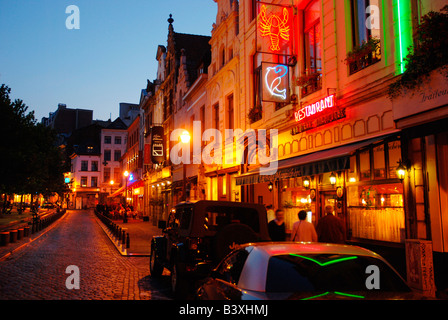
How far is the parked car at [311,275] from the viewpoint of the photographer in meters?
3.74

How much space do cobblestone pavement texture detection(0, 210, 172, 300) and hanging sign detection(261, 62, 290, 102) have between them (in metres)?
7.07

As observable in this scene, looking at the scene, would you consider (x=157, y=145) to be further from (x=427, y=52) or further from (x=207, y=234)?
(x=427, y=52)

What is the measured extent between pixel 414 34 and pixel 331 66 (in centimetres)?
343

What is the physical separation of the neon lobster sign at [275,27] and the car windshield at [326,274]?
40.3ft

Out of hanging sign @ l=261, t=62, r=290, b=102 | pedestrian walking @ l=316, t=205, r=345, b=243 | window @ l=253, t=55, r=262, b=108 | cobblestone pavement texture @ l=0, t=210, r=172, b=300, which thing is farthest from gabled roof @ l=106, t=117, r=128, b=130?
pedestrian walking @ l=316, t=205, r=345, b=243

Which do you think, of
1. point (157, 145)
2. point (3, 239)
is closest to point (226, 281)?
point (3, 239)

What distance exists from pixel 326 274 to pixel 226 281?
1218 millimetres

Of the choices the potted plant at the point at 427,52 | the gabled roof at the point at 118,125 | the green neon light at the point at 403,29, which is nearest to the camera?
the potted plant at the point at 427,52

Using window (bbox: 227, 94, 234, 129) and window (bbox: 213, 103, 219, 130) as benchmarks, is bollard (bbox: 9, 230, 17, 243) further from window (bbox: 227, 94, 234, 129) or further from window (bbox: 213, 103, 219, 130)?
window (bbox: 213, 103, 219, 130)

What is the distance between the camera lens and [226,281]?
468 cm

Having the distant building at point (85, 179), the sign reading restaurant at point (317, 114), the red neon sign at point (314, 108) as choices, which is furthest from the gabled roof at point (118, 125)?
the red neon sign at point (314, 108)

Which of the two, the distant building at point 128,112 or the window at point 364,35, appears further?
the distant building at point 128,112

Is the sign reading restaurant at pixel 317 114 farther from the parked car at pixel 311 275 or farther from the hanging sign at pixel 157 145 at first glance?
the hanging sign at pixel 157 145

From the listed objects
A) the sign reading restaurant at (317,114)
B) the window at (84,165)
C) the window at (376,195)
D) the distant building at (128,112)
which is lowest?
the window at (376,195)
